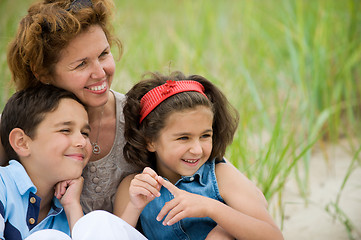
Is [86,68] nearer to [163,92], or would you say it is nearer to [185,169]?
[163,92]

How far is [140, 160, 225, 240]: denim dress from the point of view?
7.14 feet

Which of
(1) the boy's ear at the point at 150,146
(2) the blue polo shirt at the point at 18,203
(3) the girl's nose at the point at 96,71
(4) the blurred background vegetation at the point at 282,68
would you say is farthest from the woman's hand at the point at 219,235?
(4) the blurred background vegetation at the point at 282,68

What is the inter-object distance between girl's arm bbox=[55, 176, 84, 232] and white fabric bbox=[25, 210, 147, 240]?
0.91ft

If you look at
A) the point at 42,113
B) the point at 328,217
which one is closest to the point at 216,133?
the point at 42,113

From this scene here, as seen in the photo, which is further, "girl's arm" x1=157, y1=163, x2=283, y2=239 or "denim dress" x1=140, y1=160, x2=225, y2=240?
"denim dress" x1=140, y1=160, x2=225, y2=240

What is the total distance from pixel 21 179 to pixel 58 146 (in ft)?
0.75

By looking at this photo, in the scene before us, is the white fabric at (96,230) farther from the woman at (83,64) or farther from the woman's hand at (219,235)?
the woman at (83,64)

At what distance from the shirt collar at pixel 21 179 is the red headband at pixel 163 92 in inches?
23.9

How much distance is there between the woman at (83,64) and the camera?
219 cm

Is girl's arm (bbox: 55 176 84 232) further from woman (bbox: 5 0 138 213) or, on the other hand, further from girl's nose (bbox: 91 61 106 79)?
girl's nose (bbox: 91 61 106 79)

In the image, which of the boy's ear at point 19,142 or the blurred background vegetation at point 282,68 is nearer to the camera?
the boy's ear at point 19,142

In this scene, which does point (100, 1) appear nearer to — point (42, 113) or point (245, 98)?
point (42, 113)

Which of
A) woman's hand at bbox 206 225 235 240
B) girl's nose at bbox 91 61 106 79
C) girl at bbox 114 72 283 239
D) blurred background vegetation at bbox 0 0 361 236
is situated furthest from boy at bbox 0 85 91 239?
blurred background vegetation at bbox 0 0 361 236

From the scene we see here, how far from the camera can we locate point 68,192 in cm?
221
